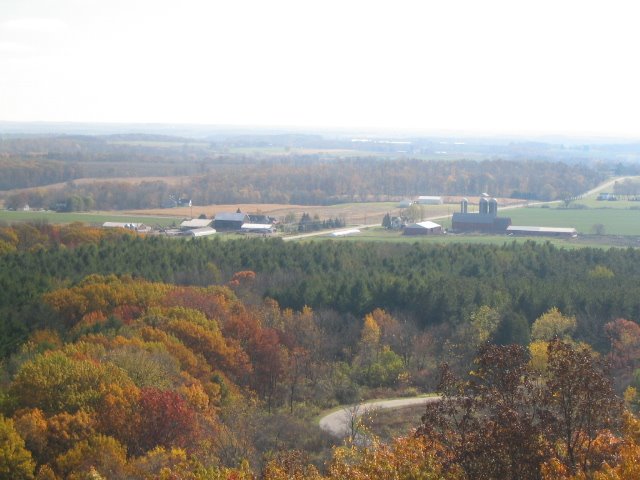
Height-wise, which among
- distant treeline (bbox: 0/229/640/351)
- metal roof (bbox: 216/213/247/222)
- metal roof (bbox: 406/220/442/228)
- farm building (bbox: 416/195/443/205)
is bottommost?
farm building (bbox: 416/195/443/205)

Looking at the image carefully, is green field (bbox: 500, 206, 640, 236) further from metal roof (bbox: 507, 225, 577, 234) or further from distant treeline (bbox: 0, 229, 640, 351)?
distant treeline (bbox: 0, 229, 640, 351)

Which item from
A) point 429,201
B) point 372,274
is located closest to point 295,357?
point 372,274

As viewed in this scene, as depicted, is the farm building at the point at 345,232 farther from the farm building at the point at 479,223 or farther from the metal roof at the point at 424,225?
the farm building at the point at 479,223

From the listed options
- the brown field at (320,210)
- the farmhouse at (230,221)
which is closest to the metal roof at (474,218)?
the brown field at (320,210)

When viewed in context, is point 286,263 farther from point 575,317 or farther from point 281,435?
point 281,435

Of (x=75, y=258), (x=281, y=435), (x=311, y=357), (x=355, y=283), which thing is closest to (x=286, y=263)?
(x=355, y=283)

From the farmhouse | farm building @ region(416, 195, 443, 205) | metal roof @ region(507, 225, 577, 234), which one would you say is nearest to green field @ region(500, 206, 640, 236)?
metal roof @ region(507, 225, 577, 234)

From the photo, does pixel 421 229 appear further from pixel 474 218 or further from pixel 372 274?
pixel 372 274
